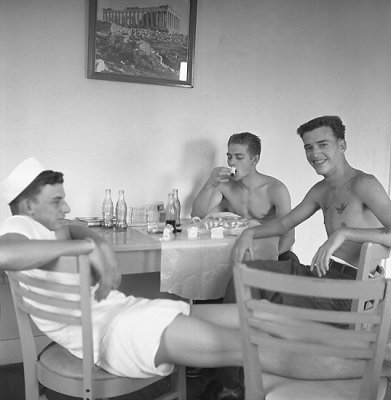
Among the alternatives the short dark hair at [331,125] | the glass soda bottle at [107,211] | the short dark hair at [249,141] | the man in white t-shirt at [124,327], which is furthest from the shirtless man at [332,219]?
the glass soda bottle at [107,211]

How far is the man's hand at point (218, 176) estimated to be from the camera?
2.68m

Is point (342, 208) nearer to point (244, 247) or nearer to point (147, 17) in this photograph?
point (244, 247)

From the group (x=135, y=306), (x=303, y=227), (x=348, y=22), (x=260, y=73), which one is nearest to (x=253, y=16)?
(x=260, y=73)

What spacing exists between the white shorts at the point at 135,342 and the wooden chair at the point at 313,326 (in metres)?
0.30

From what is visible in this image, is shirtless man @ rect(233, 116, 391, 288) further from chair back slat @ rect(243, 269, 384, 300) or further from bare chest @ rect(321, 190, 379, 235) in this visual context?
chair back slat @ rect(243, 269, 384, 300)

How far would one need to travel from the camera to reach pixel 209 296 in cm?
214

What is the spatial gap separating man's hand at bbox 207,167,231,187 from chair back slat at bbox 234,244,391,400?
1.60 metres

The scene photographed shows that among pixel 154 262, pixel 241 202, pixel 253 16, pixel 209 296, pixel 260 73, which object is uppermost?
pixel 253 16

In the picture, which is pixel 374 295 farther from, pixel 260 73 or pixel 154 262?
pixel 260 73

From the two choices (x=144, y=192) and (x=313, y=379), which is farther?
(x=144, y=192)

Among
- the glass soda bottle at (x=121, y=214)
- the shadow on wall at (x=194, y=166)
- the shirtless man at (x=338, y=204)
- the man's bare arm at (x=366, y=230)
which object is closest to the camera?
the man's bare arm at (x=366, y=230)

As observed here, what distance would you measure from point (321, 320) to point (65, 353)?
82 centimetres

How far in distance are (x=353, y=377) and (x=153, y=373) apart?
56 cm

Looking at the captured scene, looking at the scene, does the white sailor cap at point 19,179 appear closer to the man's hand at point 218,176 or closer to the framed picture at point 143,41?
the framed picture at point 143,41
